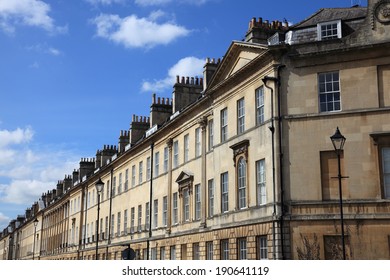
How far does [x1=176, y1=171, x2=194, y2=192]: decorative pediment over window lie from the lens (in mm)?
35906

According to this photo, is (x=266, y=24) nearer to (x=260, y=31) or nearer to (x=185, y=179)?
(x=260, y=31)

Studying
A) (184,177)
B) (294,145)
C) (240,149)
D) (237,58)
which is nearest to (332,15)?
(237,58)

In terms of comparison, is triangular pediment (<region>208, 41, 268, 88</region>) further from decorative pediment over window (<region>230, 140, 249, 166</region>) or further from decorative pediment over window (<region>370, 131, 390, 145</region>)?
decorative pediment over window (<region>370, 131, 390, 145</region>)

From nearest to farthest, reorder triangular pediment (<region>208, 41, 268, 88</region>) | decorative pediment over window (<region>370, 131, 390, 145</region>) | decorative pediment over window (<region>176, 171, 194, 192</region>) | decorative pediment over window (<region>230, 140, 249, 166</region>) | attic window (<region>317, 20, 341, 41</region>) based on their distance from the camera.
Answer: decorative pediment over window (<region>370, 131, 390, 145</region>), attic window (<region>317, 20, 341, 41</region>), triangular pediment (<region>208, 41, 268, 88</region>), decorative pediment over window (<region>230, 140, 249, 166</region>), decorative pediment over window (<region>176, 171, 194, 192</region>)

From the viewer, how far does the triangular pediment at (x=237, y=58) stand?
90.2ft

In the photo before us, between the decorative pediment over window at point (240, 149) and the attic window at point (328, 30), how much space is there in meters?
6.53

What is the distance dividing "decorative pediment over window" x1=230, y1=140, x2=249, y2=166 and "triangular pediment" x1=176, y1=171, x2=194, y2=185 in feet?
23.0

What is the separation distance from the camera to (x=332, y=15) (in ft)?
92.9

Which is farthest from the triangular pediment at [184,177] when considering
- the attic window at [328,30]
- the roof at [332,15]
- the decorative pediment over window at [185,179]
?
the attic window at [328,30]

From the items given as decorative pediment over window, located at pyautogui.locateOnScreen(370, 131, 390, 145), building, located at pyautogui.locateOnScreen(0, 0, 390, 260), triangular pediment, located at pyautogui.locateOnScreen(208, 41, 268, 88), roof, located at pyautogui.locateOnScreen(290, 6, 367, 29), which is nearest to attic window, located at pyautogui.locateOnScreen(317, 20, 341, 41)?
building, located at pyautogui.locateOnScreen(0, 0, 390, 260)

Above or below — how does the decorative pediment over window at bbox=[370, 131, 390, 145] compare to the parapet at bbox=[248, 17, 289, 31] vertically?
below

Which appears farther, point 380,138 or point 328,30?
point 328,30

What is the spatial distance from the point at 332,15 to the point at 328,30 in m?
2.46

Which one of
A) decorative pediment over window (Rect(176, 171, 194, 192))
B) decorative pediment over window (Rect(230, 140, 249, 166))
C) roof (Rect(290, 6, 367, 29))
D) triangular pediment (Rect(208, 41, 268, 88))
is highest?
roof (Rect(290, 6, 367, 29))
